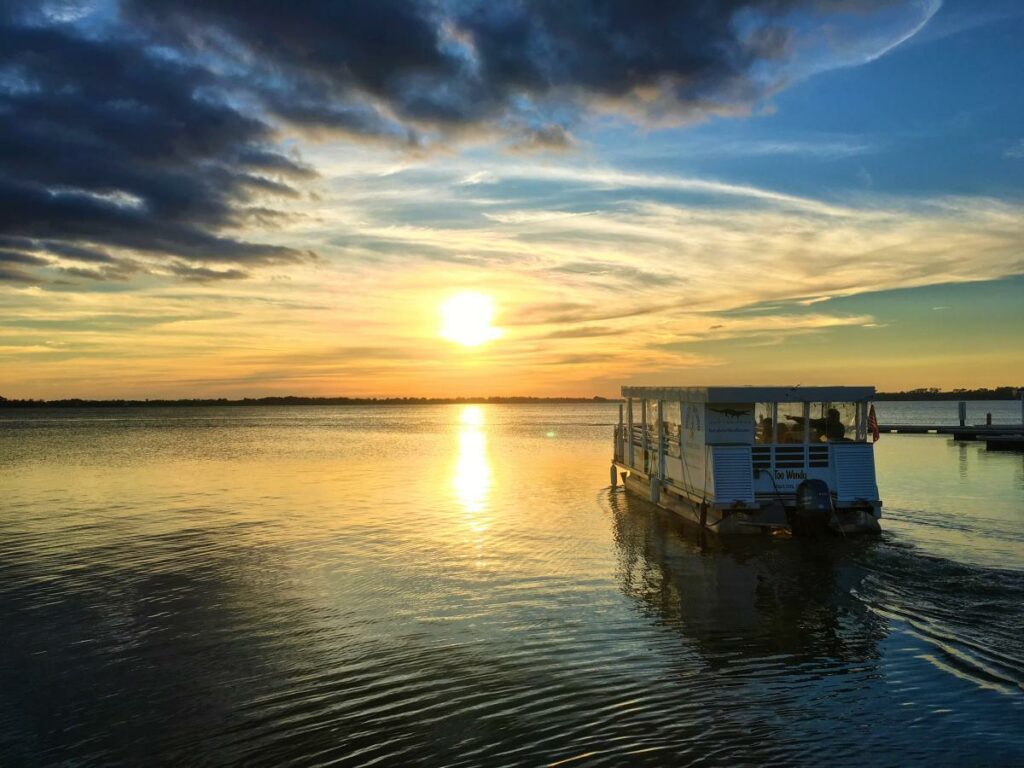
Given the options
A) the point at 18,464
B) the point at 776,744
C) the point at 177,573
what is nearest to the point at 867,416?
the point at 776,744

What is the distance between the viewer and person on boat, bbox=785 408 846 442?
23328 mm

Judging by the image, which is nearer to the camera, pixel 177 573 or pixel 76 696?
pixel 76 696

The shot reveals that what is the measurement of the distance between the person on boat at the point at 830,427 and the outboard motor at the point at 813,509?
6.82 ft

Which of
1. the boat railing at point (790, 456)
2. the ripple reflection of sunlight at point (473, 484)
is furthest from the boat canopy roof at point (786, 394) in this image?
the ripple reflection of sunlight at point (473, 484)

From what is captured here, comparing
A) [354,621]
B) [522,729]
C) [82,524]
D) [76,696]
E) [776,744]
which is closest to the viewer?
[776,744]

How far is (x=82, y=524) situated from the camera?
83.7ft

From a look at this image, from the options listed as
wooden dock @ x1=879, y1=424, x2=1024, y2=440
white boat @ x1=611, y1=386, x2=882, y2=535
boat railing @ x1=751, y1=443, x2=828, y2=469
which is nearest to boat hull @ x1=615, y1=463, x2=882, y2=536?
white boat @ x1=611, y1=386, x2=882, y2=535

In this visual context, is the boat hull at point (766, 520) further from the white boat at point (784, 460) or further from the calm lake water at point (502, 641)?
the calm lake water at point (502, 641)

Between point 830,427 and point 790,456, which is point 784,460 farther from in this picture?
point 830,427

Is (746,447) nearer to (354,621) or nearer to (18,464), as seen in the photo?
(354,621)

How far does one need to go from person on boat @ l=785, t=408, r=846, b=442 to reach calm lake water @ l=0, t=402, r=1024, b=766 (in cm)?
361

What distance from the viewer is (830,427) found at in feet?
76.7

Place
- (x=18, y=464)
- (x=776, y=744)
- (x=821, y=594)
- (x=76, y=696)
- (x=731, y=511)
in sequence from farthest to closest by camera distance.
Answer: (x=18, y=464)
(x=731, y=511)
(x=821, y=594)
(x=76, y=696)
(x=776, y=744)

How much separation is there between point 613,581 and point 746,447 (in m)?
7.98
